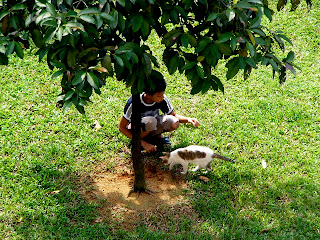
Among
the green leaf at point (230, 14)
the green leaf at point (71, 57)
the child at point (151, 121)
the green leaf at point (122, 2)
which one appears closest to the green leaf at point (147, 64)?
the green leaf at point (122, 2)

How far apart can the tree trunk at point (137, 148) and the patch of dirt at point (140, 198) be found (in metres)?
Result: 0.12

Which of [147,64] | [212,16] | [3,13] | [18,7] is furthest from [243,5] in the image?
[3,13]

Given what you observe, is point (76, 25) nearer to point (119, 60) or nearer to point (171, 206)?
point (119, 60)

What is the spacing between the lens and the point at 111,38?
362cm

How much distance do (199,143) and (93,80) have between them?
3028mm

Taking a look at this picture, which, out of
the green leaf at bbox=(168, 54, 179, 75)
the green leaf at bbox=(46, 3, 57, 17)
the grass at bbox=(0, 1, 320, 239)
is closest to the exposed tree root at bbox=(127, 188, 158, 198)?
the grass at bbox=(0, 1, 320, 239)

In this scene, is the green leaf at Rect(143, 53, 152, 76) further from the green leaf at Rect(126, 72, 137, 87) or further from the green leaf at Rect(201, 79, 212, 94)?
the green leaf at Rect(201, 79, 212, 94)

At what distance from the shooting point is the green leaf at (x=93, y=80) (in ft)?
9.90

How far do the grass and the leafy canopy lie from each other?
165cm

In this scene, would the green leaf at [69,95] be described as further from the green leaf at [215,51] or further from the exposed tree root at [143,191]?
the exposed tree root at [143,191]

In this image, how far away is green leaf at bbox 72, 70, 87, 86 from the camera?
9.95 feet

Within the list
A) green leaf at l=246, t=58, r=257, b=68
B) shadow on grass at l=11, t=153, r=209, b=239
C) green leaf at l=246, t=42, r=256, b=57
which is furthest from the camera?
shadow on grass at l=11, t=153, r=209, b=239

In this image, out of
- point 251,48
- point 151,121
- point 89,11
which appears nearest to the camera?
point 89,11

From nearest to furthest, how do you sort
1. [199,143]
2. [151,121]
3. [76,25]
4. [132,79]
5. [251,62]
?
1. [76,25]
2. [251,62]
3. [132,79]
4. [151,121]
5. [199,143]
